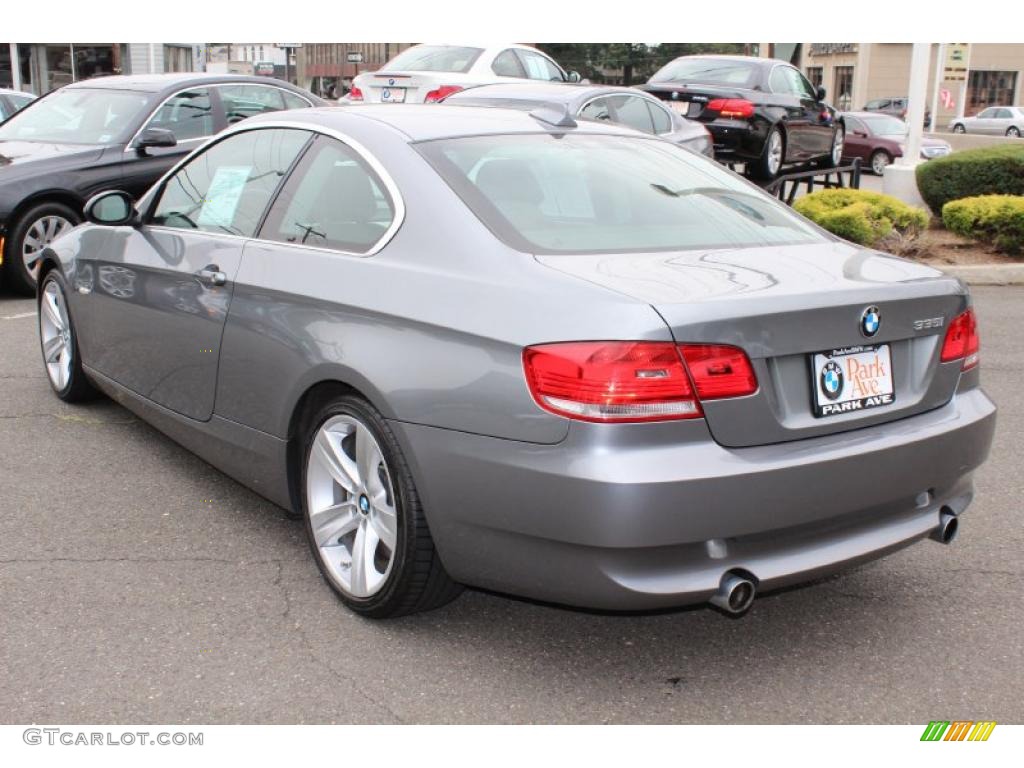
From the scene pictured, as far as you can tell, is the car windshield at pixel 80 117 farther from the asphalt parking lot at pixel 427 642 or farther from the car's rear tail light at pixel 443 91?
the asphalt parking lot at pixel 427 642

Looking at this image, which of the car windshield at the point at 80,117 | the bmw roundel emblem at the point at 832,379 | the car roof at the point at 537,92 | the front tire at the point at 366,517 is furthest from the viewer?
the car roof at the point at 537,92

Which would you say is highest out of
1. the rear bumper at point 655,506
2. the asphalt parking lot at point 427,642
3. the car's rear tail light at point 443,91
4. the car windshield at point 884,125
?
the car's rear tail light at point 443,91

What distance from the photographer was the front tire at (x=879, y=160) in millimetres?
29438

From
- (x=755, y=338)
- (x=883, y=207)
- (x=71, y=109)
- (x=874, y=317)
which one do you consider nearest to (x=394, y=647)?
(x=755, y=338)

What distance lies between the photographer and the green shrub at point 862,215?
10.7 meters

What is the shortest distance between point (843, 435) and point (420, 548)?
4.05 feet

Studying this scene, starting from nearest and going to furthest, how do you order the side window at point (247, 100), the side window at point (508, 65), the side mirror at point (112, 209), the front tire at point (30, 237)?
the side mirror at point (112, 209) → the front tire at point (30, 237) → the side window at point (247, 100) → the side window at point (508, 65)

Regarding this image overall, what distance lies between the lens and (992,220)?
440 inches

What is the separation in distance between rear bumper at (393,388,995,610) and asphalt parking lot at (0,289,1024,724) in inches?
14.1

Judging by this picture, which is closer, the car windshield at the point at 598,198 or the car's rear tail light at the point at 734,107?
the car windshield at the point at 598,198

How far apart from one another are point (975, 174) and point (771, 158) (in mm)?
2988

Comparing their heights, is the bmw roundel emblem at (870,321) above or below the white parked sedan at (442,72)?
below

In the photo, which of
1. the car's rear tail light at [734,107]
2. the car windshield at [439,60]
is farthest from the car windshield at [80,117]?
the car's rear tail light at [734,107]
